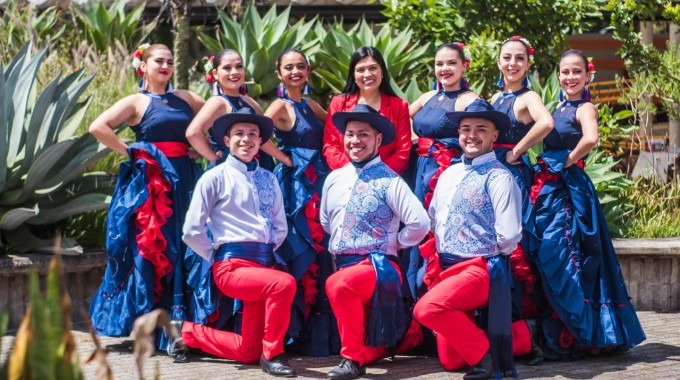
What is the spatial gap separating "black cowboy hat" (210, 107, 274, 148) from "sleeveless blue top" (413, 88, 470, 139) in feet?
3.05

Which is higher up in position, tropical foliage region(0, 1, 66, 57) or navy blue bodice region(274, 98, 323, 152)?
tropical foliage region(0, 1, 66, 57)

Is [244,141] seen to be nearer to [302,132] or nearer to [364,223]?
[302,132]

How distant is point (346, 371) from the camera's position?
6.01m

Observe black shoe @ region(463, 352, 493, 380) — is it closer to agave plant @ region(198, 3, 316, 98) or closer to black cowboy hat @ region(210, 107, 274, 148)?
black cowboy hat @ region(210, 107, 274, 148)

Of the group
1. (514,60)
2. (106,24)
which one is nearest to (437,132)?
(514,60)

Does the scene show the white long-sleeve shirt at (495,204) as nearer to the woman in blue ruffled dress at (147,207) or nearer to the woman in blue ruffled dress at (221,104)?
the woman in blue ruffled dress at (221,104)

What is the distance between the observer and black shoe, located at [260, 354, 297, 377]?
606 centimetres

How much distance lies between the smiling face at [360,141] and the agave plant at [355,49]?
9.82ft

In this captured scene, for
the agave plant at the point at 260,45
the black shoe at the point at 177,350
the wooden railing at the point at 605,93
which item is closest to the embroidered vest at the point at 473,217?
the black shoe at the point at 177,350

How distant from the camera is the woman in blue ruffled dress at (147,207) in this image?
21.7 feet

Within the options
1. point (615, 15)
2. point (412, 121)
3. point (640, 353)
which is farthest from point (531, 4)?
point (640, 353)

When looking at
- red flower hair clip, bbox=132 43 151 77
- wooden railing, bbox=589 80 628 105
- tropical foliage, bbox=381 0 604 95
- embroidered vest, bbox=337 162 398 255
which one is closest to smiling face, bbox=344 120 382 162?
embroidered vest, bbox=337 162 398 255

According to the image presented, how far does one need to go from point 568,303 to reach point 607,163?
2.12 metres

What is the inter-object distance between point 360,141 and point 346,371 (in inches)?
51.3
